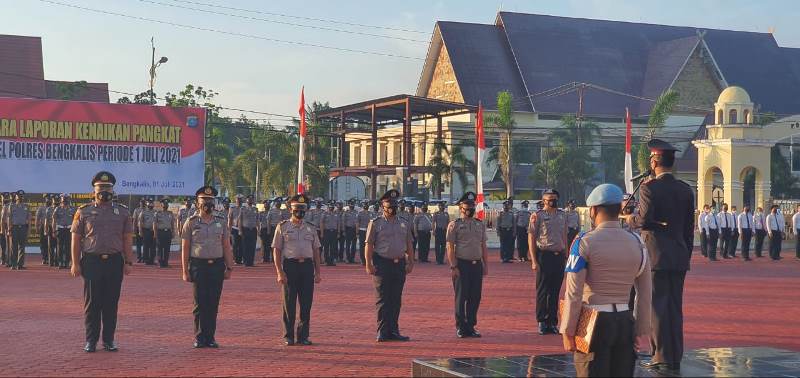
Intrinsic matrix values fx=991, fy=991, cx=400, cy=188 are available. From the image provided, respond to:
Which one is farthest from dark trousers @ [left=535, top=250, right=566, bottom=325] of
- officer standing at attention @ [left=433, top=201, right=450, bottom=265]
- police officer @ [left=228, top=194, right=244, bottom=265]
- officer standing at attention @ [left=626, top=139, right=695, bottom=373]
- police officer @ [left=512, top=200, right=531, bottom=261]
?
police officer @ [left=512, top=200, right=531, bottom=261]

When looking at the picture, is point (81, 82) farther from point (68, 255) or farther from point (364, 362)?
point (364, 362)

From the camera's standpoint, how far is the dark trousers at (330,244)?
26.5 metres

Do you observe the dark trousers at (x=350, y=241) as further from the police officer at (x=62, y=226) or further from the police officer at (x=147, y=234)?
the police officer at (x=62, y=226)

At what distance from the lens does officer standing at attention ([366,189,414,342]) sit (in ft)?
37.8

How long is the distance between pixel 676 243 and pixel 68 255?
776 inches

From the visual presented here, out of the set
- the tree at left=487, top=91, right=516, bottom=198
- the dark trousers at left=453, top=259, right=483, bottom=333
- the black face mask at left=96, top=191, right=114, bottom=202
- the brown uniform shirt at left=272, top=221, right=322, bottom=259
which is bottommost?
the dark trousers at left=453, top=259, right=483, bottom=333

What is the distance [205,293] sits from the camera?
11008 millimetres

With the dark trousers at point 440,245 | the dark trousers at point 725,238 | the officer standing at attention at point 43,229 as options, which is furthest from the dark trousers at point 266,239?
the dark trousers at point 725,238

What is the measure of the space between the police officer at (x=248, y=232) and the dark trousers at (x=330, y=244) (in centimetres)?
194

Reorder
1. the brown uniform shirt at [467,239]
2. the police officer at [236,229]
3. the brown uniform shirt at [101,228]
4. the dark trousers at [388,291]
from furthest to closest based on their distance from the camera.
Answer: the police officer at [236,229]
the brown uniform shirt at [467,239]
the dark trousers at [388,291]
the brown uniform shirt at [101,228]

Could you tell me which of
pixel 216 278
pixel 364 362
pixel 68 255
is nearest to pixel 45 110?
pixel 68 255

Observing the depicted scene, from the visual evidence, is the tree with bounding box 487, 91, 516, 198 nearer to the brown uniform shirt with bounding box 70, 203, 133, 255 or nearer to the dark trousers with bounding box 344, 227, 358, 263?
the dark trousers with bounding box 344, 227, 358, 263

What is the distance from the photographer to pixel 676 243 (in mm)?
8242

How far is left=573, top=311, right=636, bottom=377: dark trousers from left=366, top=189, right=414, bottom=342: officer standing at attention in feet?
17.6
